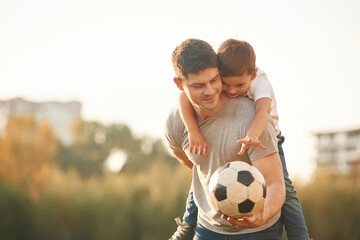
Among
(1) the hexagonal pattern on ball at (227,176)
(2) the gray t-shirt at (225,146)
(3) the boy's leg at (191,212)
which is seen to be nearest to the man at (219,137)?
(2) the gray t-shirt at (225,146)

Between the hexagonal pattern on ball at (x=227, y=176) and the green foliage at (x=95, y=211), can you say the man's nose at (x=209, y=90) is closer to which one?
the hexagonal pattern on ball at (x=227, y=176)

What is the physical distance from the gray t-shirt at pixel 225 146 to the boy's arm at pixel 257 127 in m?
0.07

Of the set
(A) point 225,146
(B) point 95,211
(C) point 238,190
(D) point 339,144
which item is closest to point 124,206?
(B) point 95,211

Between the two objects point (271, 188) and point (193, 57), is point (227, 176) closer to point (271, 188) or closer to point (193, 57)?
point (271, 188)

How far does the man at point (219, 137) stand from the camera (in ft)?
10.8

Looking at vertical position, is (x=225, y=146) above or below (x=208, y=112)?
below

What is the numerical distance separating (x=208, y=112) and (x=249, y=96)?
1.46 feet

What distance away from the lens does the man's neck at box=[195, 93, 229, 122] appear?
3527mm

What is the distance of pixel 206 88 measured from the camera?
3.35 meters

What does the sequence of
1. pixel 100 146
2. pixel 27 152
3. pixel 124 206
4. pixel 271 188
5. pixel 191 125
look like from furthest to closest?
pixel 100 146 → pixel 27 152 → pixel 124 206 → pixel 191 125 → pixel 271 188

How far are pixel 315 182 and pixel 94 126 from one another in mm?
34758

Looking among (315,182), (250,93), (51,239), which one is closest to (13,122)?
(51,239)

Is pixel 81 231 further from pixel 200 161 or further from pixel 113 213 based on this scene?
pixel 200 161

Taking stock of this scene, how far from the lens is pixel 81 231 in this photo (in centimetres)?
1391
